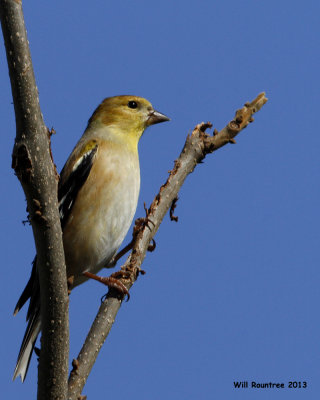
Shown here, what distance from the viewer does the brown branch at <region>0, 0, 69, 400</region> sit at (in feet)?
11.3

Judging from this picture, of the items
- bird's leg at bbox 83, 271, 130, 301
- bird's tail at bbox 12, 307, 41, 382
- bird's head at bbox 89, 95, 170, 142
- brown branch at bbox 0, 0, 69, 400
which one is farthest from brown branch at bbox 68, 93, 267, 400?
bird's head at bbox 89, 95, 170, 142

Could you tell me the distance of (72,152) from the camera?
6.96 metres

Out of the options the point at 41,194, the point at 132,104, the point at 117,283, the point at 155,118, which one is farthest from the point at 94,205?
the point at 41,194

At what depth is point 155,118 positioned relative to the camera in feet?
24.4

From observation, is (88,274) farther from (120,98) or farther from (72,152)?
(120,98)

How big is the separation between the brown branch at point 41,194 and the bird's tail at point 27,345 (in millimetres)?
1256

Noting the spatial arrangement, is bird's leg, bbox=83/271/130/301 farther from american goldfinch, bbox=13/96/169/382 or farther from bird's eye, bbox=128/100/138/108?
bird's eye, bbox=128/100/138/108

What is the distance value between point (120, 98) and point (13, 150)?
417 cm

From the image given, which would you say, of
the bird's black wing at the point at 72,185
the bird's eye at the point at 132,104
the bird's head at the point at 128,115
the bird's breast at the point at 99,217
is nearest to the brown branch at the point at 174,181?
the bird's breast at the point at 99,217

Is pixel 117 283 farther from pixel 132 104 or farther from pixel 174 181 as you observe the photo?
pixel 132 104

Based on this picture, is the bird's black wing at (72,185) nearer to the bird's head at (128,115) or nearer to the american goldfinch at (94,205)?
the american goldfinch at (94,205)

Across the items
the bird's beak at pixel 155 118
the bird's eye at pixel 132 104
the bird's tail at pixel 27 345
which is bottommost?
the bird's tail at pixel 27 345

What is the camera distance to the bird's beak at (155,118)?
291 inches

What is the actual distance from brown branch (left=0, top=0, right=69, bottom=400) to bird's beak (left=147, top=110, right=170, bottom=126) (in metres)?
3.75
